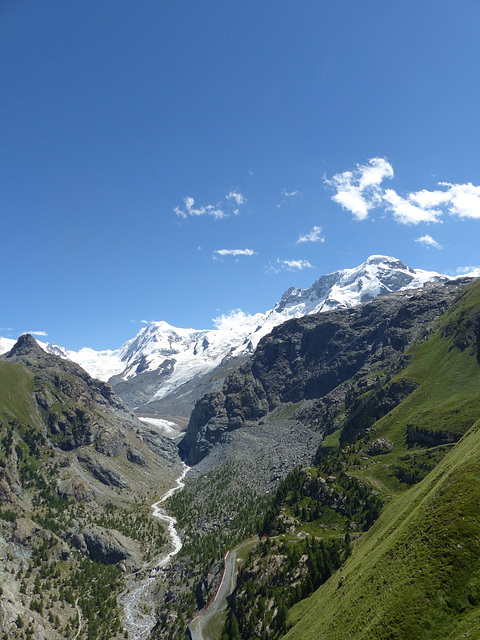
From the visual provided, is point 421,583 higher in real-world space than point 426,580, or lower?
lower

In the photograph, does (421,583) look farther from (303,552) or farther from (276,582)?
(303,552)

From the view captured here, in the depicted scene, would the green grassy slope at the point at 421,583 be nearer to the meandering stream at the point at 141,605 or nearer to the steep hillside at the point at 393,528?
the steep hillside at the point at 393,528

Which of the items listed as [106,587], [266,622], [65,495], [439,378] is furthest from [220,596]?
[439,378]

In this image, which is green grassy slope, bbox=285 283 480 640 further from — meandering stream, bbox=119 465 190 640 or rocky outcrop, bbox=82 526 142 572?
rocky outcrop, bbox=82 526 142 572

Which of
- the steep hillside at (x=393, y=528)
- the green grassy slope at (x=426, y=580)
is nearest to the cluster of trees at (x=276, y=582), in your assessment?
the steep hillside at (x=393, y=528)

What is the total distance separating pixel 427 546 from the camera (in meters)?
42.9

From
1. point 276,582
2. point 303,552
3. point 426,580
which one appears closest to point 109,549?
point 276,582

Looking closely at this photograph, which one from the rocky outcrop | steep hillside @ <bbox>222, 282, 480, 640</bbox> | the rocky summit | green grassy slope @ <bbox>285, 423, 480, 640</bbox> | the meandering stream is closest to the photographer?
green grassy slope @ <bbox>285, 423, 480, 640</bbox>

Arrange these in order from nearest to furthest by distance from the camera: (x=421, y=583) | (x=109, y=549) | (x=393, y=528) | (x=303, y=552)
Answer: (x=421, y=583) → (x=393, y=528) → (x=303, y=552) → (x=109, y=549)

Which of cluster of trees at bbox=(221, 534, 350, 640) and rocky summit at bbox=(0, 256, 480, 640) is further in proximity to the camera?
cluster of trees at bbox=(221, 534, 350, 640)

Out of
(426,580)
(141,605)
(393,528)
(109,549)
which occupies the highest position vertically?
(426,580)

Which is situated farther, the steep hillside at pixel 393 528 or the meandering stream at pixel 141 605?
the meandering stream at pixel 141 605

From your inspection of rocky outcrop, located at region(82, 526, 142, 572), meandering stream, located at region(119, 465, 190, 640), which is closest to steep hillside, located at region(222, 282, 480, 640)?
meandering stream, located at region(119, 465, 190, 640)

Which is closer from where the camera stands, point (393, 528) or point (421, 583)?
point (421, 583)
